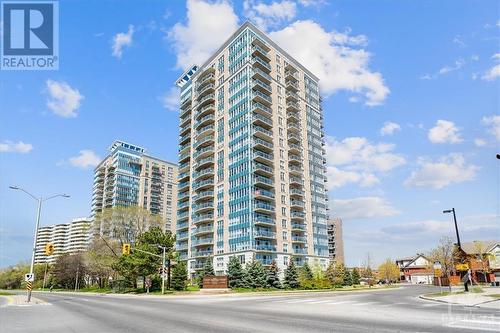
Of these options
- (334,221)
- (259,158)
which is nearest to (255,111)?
(259,158)

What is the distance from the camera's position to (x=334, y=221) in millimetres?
177500

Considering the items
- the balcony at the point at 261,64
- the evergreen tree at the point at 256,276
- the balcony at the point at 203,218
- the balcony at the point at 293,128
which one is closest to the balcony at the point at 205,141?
the balcony at the point at 203,218

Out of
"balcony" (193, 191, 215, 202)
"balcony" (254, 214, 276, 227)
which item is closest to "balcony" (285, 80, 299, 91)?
"balcony" (193, 191, 215, 202)

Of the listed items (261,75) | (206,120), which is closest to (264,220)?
(206,120)

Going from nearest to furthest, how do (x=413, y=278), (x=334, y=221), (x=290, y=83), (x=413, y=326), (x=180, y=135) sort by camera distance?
(x=413, y=326)
(x=290, y=83)
(x=180, y=135)
(x=413, y=278)
(x=334, y=221)

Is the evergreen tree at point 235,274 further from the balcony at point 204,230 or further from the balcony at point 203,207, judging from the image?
the balcony at point 203,207

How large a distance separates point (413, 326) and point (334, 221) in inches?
6676

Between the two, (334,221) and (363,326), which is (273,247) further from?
(334,221)

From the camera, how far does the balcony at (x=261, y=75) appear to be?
7869 cm

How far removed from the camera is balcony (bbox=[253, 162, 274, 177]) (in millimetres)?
71887

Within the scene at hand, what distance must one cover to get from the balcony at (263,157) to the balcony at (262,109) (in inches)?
356

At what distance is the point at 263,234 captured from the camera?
69375 millimetres

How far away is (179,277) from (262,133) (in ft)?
111

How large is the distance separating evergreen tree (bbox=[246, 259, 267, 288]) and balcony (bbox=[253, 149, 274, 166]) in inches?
855
